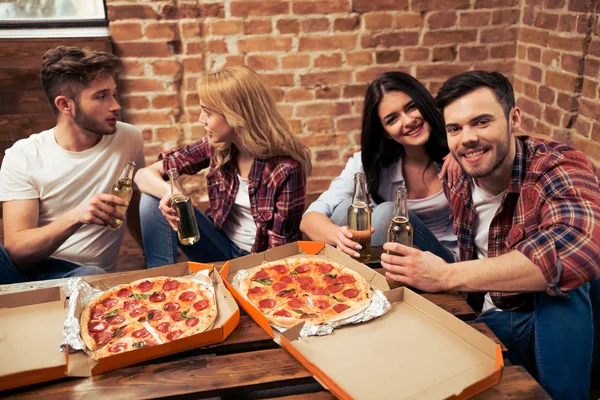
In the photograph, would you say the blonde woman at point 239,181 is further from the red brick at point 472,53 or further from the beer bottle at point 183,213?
the red brick at point 472,53

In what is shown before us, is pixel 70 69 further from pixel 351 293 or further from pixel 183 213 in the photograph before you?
pixel 351 293

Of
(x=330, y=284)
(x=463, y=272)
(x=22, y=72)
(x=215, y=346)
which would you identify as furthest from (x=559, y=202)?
(x=22, y=72)

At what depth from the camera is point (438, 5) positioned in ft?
10.4

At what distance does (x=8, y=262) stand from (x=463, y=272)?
4.82 ft

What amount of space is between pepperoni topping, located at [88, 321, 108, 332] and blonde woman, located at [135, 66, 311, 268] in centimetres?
66

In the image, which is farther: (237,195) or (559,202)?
(237,195)

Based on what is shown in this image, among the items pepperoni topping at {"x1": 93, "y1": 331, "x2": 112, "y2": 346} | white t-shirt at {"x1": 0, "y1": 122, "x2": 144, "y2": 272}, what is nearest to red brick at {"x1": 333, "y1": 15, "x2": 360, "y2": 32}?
white t-shirt at {"x1": 0, "y1": 122, "x2": 144, "y2": 272}

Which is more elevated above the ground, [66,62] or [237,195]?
[66,62]

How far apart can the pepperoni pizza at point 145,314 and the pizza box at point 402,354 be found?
0.37ft

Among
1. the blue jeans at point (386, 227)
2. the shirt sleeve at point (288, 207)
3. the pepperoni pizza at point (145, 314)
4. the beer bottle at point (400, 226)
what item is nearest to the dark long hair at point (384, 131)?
the blue jeans at point (386, 227)

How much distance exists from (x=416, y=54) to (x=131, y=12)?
1.61 meters

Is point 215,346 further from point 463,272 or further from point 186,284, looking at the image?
point 463,272

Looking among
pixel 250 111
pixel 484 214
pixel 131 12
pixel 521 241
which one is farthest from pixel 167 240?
pixel 131 12

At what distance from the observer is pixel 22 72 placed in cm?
298
